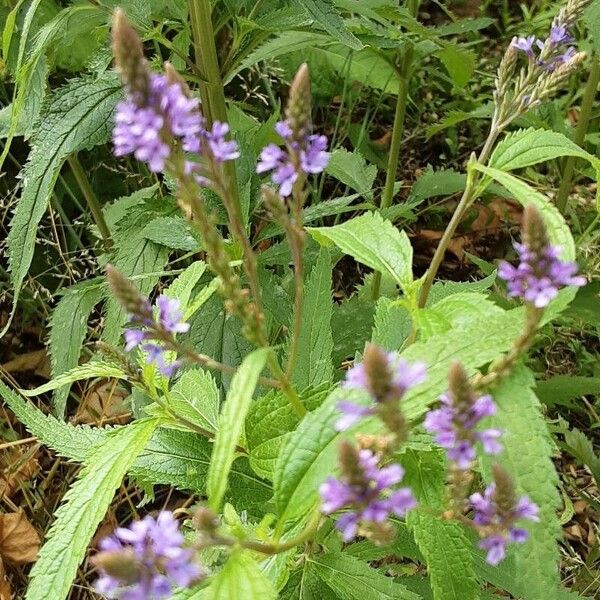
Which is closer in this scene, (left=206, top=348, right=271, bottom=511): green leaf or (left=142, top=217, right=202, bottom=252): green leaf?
(left=206, top=348, right=271, bottom=511): green leaf

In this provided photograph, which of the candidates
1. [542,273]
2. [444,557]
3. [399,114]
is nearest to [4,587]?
[444,557]

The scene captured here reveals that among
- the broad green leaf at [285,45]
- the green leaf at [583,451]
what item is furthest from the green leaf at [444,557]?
the broad green leaf at [285,45]

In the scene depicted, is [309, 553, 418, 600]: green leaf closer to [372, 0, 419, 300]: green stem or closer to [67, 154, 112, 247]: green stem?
[372, 0, 419, 300]: green stem

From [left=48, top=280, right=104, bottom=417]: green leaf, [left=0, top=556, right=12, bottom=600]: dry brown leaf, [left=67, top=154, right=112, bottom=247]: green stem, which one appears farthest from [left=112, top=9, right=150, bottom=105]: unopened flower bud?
[left=0, top=556, right=12, bottom=600]: dry brown leaf

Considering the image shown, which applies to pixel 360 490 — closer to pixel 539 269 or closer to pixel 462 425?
pixel 462 425

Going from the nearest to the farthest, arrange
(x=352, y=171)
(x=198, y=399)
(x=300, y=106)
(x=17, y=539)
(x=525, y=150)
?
1. (x=300, y=106)
2. (x=525, y=150)
3. (x=198, y=399)
4. (x=17, y=539)
5. (x=352, y=171)
